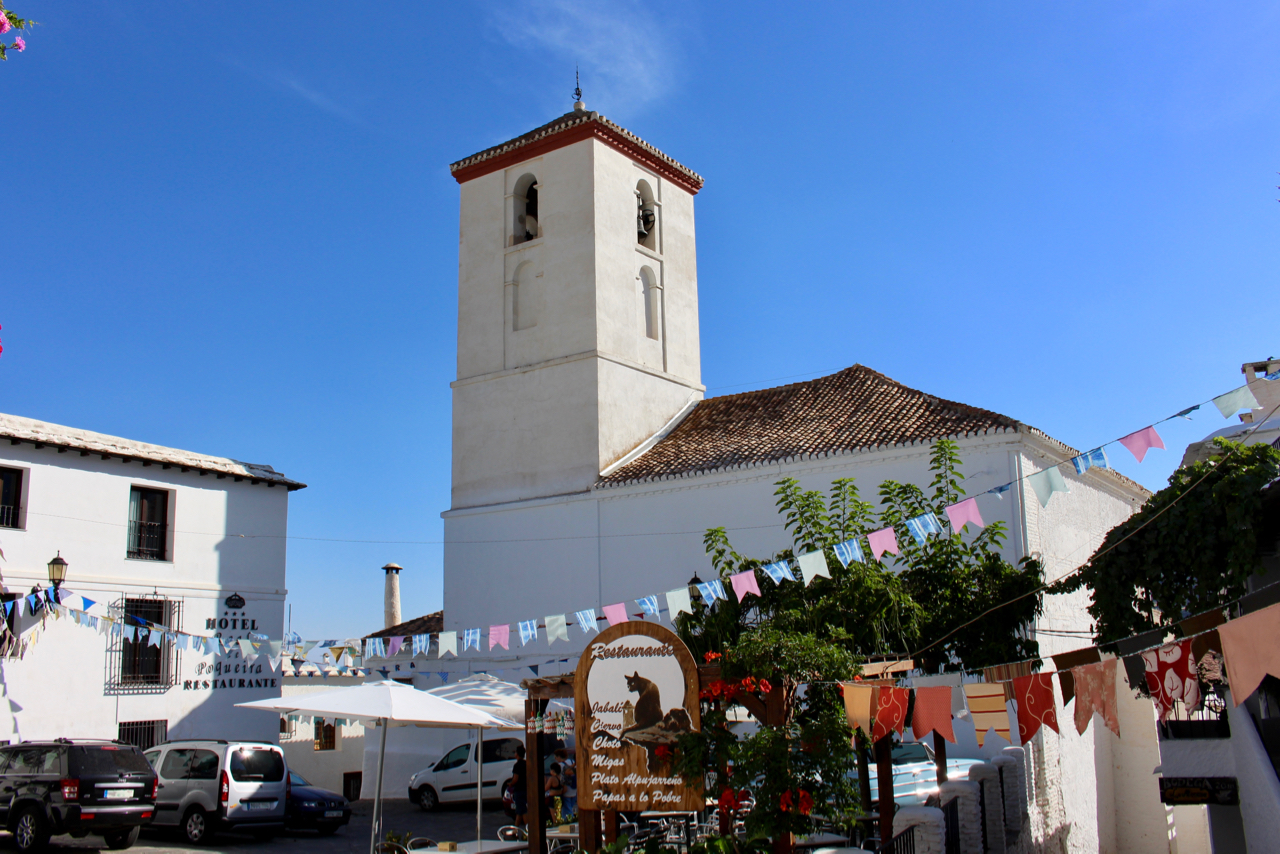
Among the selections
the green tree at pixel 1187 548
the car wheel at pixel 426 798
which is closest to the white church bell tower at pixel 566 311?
the car wheel at pixel 426 798

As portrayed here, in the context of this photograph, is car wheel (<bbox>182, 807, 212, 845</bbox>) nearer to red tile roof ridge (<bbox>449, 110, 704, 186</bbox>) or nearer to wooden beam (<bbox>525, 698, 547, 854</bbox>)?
wooden beam (<bbox>525, 698, 547, 854</bbox>)

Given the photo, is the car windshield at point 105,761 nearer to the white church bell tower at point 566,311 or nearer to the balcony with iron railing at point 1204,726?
the white church bell tower at point 566,311

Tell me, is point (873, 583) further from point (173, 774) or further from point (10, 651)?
point (10, 651)

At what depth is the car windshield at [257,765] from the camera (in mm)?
14430

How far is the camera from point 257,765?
14.7 m

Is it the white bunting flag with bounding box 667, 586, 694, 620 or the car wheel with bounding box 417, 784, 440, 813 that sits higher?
the white bunting flag with bounding box 667, 586, 694, 620

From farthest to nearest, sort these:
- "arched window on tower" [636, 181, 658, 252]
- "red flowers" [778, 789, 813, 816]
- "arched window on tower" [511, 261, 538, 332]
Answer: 1. "arched window on tower" [636, 181, 658, 252]
2. "arched window on tower" [511, 261, 538, 332]
3. "red flowers" [778, 789, 813, 816]

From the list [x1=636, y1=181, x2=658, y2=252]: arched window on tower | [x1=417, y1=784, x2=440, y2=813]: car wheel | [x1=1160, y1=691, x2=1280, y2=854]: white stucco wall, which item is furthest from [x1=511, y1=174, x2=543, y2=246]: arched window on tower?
[x1=1160, y1=691, x2=1280, y2=854]: white stucco wall

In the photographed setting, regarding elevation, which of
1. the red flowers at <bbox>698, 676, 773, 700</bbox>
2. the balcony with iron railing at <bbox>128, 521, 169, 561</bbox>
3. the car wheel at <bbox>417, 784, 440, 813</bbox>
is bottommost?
the car wheel at <bbox>417, 784, 440, 813</bbox>

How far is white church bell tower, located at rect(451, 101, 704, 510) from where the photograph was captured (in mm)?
23141

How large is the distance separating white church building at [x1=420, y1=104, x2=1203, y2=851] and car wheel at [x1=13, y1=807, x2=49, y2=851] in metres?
9.92

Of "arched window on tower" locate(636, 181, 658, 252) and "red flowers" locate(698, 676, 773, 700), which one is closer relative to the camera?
"red flowers" locate(698, 676, 773, 700)

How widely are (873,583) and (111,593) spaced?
14.8 metres

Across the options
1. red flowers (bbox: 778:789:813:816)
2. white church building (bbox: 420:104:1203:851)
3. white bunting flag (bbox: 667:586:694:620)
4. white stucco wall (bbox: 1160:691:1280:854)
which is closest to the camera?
red flowers (bbox: 778:789:813:816)
